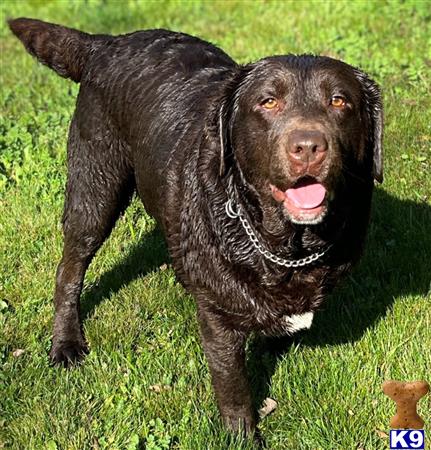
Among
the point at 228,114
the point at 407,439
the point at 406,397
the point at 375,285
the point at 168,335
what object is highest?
the point at 228,114

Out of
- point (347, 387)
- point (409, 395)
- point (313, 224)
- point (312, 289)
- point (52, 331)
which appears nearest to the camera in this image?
point (409, 395)

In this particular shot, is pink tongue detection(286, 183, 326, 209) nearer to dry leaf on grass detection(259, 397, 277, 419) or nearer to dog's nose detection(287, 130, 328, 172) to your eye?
dog's nose detection(287, 130, 328, 172)

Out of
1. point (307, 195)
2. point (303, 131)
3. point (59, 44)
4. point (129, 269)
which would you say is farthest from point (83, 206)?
point (303, 131)

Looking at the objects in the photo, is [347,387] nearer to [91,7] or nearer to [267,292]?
[267,292]

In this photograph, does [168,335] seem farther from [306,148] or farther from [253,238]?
[306,148]

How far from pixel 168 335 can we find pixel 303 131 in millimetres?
1793

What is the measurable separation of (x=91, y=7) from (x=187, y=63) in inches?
274

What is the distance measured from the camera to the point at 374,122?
11.2 ft

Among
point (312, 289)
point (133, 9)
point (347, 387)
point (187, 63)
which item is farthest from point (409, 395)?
point (133, 9)

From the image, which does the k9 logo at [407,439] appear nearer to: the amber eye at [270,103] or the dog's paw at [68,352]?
the amber eye at [270,103]

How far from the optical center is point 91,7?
1059cm

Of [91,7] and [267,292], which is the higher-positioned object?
[267,292]

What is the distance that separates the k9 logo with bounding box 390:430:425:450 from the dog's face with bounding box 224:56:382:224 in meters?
0.89

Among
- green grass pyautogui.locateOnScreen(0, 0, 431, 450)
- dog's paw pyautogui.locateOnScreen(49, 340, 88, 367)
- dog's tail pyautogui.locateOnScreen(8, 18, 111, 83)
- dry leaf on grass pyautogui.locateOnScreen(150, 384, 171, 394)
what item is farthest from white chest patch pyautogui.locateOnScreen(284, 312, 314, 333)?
dog's tail pyautogui.locateOnScreen(8, 18, 111, 83)
